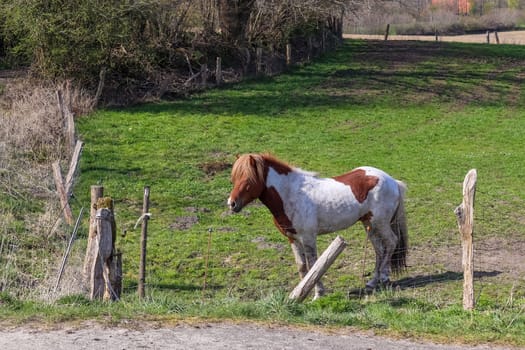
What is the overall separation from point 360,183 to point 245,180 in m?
2.01

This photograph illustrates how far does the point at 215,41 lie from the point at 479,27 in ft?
174

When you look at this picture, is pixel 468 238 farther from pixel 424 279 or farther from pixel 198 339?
pixel 198 339

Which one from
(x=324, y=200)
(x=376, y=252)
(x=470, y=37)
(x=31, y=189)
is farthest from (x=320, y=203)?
(x=470, y=37)

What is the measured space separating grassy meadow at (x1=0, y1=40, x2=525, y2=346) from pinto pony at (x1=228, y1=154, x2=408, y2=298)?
2.20 ft

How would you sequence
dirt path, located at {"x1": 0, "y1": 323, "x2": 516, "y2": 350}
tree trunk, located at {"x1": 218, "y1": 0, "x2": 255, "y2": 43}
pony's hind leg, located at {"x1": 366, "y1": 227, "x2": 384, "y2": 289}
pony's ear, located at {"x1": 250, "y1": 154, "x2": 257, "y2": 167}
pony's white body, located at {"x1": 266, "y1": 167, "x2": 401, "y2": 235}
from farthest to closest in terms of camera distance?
1. tree trunk, located at {"x1": 218, "y1": 0, "x2": 255, "y2": 43}
2. pony's hind leg, located at {"x1": 366, "y1": 227, "x2": 384, "y2": 289}
3. pony's white body, located at {"x1": 266, "y1": 167, "x2": 401, "y2": 235}
4. pony's ear, located at {"x1": 250, "y1": 154, "x2": 257, "y2": 167}
5. dirt path, located at {"x1": 0, "y1": 323, "x2": 516, "y2": 350}

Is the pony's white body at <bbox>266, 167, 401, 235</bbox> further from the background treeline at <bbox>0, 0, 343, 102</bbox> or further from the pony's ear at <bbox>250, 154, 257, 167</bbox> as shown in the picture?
the background treeline at <bbox>0, 0, 343, 102</bbox>

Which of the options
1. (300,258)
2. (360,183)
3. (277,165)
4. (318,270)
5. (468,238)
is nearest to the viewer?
(318,270)

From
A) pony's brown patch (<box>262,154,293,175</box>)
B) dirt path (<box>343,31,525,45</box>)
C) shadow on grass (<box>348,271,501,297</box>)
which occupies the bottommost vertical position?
shadow on grass (<box>348,271,501,297</box>)

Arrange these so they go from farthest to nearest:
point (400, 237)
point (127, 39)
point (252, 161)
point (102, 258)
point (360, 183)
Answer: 1. point (127, 39)
2. point (400, 237)
3. point (360, 183)
4. point (252, 161)
5. point (102, 258)

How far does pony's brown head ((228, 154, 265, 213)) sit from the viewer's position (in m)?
13.0

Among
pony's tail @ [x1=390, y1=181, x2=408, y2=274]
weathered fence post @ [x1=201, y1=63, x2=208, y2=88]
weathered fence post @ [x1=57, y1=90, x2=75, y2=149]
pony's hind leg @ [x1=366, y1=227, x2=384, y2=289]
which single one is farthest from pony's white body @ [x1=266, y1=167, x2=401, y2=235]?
weathered fence post @ [x1=201, y1=63, x2=208, y2=88]

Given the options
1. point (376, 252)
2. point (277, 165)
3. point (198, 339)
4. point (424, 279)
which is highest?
point (277, 165)

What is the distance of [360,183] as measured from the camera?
45.8 ft

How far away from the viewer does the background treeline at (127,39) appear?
3306 centimetres
